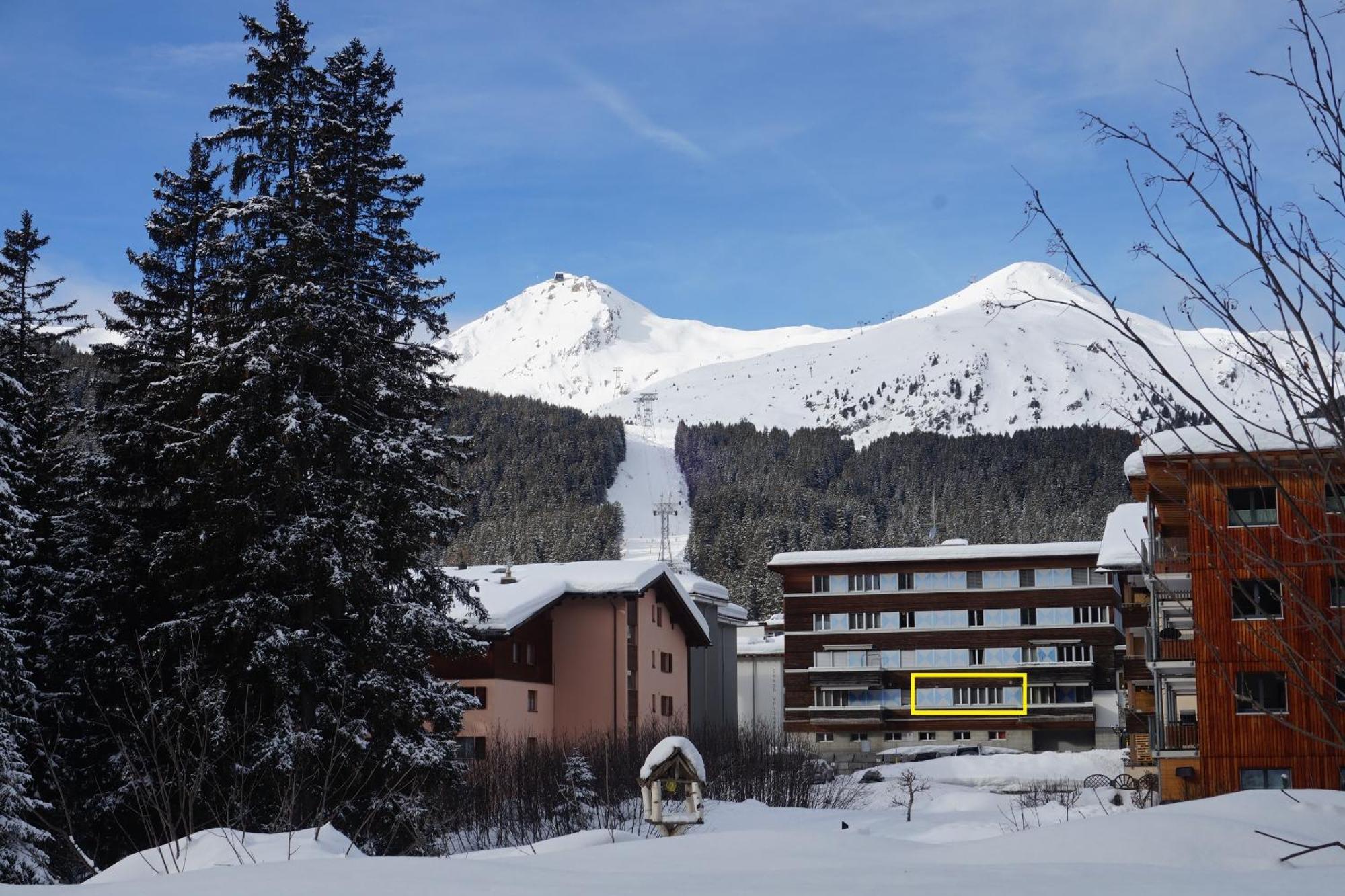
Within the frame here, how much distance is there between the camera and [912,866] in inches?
327

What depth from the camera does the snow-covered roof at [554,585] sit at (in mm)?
49688

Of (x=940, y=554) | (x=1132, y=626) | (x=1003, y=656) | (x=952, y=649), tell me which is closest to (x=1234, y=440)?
(x=1132, y=626)

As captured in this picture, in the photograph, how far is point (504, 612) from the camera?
49.1 meters

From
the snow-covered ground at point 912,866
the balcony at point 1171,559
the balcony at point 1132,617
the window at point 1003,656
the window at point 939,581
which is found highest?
the window at point 939,581

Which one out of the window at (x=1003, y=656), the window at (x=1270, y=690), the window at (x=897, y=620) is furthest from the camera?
the window at (x=897, y=620)

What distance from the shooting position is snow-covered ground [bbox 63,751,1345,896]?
276 inches

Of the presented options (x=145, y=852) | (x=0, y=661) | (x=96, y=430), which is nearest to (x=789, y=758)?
(x=96, y=430)

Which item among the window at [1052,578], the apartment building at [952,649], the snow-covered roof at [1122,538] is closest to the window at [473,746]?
the snow-covered roof at [1122,538]

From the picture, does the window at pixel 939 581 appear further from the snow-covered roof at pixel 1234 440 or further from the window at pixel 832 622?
the snow-covered roof at pixel 1234 440

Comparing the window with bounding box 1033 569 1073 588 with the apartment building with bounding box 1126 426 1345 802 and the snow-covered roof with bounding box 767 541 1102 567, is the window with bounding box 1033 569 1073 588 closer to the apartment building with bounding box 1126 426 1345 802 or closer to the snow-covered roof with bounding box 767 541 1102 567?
the snow-covered roof with bounding box 767 541 1102 567

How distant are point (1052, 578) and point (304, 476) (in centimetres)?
5669

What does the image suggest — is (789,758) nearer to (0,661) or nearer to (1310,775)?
(1310,775)

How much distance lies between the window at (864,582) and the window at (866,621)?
144 centimetres

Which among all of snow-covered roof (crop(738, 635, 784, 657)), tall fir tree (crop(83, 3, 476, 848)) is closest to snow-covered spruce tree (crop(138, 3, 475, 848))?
tall fir tree (crop(83, 3, 476, 848))
